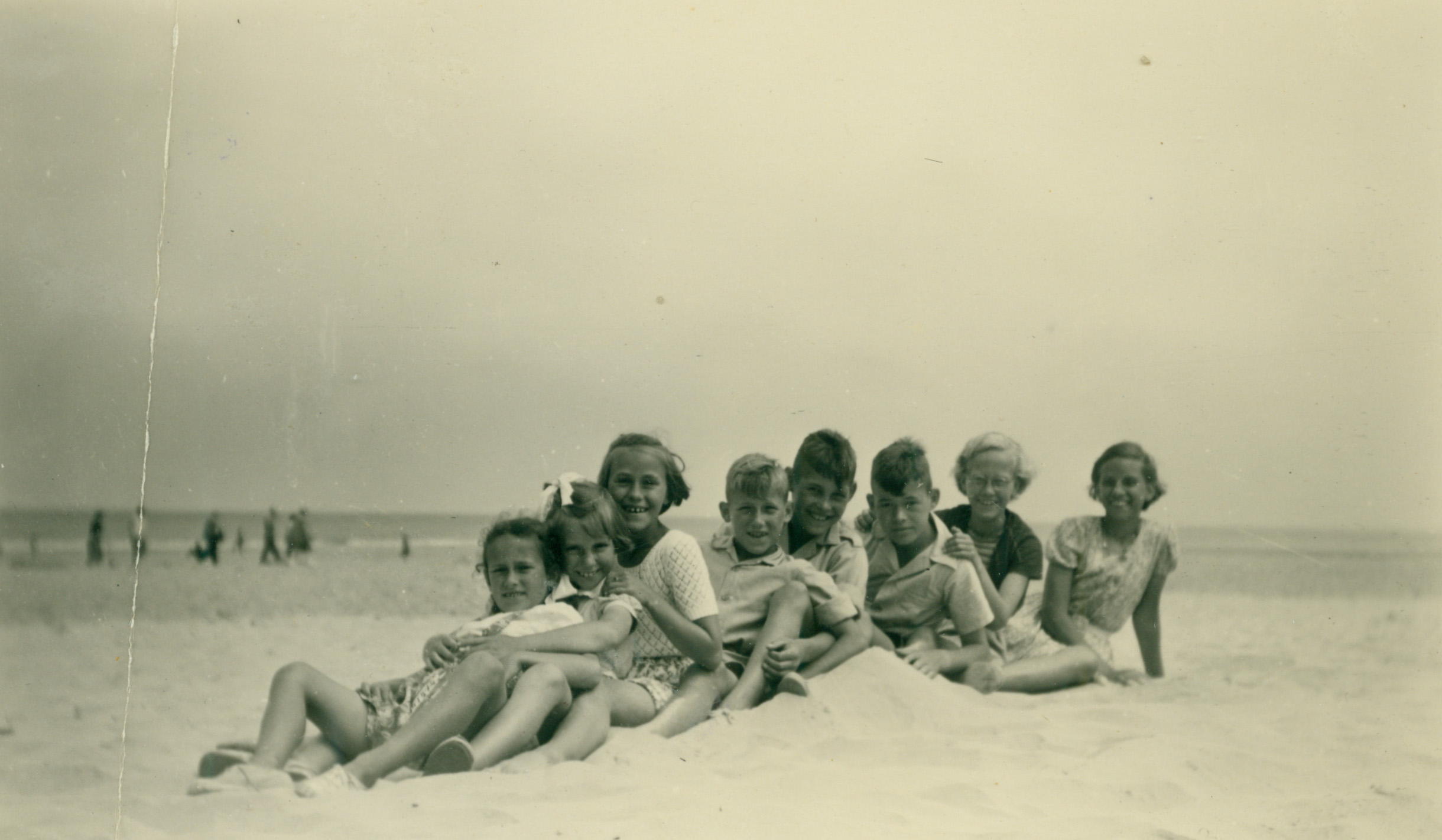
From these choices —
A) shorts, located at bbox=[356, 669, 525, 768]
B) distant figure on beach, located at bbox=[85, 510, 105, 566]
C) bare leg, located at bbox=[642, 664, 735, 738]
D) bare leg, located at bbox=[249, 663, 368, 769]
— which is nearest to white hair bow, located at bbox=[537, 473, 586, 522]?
shorts, located at bbox=[356, 669, 525, 768]

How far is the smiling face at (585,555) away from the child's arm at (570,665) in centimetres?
18

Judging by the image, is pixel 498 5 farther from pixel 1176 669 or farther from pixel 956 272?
pixel 1176 669

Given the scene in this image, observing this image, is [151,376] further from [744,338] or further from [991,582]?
[991,582]

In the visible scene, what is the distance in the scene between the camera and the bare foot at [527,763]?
2.76m

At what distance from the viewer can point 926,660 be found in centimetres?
310

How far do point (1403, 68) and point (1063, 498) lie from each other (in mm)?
1522

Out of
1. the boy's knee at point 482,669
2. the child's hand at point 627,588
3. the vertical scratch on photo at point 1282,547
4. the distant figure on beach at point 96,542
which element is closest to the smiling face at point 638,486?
the child's hand at point 627,588

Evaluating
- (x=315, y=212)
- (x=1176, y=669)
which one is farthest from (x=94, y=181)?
(x=1176, y=669)

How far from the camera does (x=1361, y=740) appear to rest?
3234mm

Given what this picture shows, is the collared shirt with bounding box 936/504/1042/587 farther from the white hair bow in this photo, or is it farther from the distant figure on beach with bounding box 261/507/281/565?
the distant figure on beach with bounding box 261/507/281/565

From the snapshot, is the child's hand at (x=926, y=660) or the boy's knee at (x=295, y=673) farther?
the child's hand at (x=926, y=660)

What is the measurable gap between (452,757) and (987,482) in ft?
4.88

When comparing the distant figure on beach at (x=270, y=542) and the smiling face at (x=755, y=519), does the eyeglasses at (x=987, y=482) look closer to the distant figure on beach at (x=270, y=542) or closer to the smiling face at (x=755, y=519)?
the smiling face at (x=755, y=519)

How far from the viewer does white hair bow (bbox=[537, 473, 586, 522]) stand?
9.83 feet
